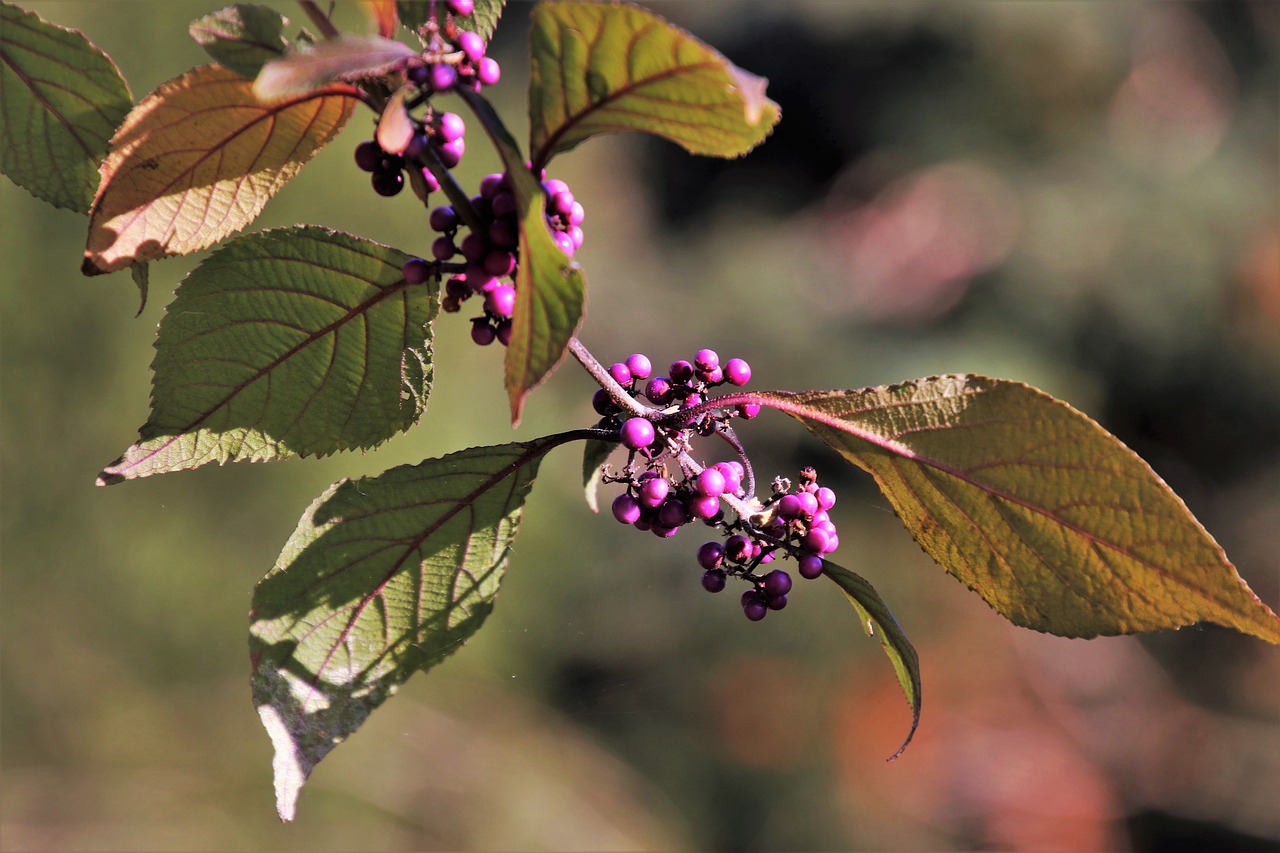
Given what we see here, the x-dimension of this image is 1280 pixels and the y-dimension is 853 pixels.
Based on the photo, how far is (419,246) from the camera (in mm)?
3732

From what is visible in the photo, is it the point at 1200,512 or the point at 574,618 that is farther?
the point at 1200,512

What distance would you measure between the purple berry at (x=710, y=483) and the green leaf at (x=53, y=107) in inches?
13.0

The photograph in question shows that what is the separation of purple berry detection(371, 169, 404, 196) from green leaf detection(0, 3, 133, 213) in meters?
0.16

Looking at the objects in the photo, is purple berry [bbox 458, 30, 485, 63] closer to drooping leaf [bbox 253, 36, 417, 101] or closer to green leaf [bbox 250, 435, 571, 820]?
drooping leaf [bbox 253, 36, 417, 101]

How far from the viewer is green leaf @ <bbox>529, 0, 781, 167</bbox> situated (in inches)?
12.5

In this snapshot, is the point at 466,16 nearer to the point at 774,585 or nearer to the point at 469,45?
the point at 469,45

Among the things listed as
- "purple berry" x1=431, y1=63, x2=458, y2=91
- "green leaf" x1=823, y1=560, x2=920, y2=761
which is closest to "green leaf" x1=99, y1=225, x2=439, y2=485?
"purple berry" x1=431, y1=63, x2=458, y2=91

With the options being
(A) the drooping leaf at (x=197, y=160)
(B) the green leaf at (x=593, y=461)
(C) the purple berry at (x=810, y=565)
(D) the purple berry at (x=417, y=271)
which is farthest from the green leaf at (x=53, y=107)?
(C) the purple berry at (x=810, y=565)

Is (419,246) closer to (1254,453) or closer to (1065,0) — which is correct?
(1065,0)

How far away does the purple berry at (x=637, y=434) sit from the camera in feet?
1.36

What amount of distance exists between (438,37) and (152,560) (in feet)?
9.92

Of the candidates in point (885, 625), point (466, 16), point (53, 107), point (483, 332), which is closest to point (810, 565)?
point (885, 625)

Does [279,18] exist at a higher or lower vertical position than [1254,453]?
higher

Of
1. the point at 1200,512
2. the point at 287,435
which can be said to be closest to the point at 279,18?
the point at 287,435
